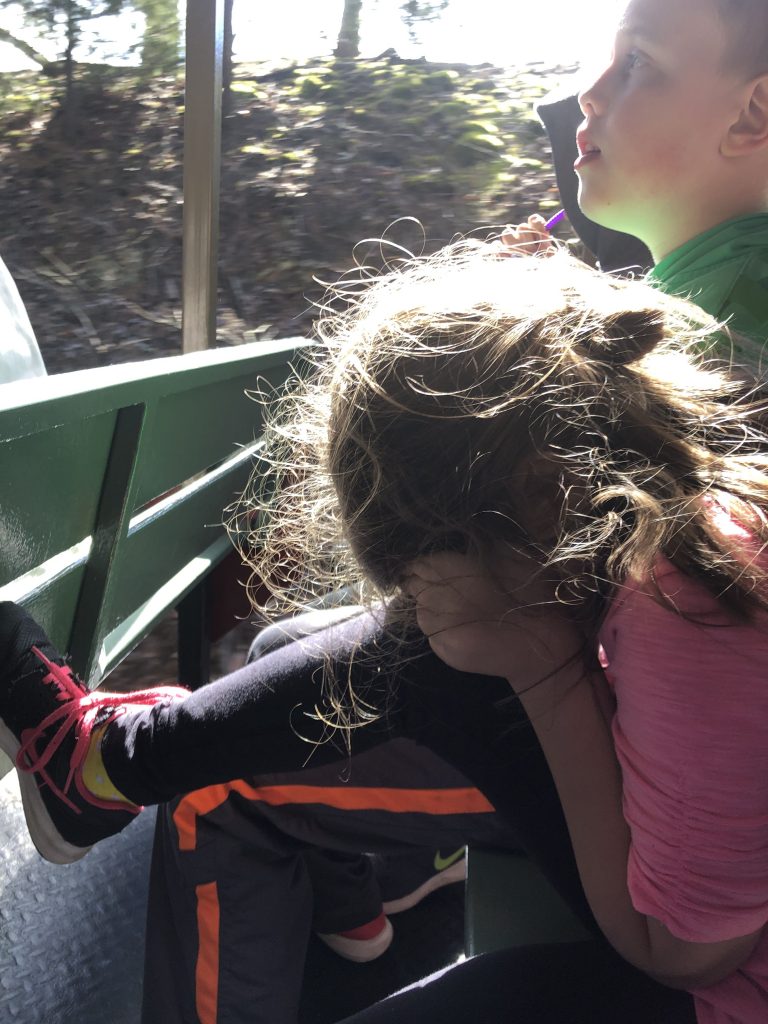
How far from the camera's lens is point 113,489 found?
47.1 inches

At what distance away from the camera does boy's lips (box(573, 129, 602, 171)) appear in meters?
1.27

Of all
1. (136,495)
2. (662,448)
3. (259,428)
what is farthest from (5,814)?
(662,448)

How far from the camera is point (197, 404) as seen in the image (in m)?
1.52

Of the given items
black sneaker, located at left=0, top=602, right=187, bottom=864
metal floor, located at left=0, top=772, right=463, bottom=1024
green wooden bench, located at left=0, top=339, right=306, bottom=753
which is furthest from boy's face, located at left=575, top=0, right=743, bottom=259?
metal floor, located at left=0, top=772, right=463, bottom=1024

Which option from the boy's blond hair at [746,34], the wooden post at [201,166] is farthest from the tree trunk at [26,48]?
the boy's blond hair at [746,34]

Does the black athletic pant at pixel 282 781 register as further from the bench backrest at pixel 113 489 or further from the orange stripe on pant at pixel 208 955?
the bench backrest at pixel 113 489

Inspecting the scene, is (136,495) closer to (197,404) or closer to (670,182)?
(197,404)

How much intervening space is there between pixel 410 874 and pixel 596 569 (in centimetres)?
97

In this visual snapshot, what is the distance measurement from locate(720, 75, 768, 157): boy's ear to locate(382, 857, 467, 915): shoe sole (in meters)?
1.17

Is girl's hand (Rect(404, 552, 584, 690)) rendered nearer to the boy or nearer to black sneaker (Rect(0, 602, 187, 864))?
the boy

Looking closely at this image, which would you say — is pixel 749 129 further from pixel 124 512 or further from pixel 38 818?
pixel 38 818

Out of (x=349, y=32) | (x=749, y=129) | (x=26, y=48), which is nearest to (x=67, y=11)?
(x=26, y=48)

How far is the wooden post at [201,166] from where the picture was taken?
7.00 ft

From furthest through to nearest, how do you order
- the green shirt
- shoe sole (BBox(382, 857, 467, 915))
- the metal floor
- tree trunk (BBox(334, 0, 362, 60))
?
1. tree trunk (BBox(334, 0, 362, 60))
2. shoe sole (BBox(382, 857, 467, 915))
3. the metal floor
4. the green shirt
